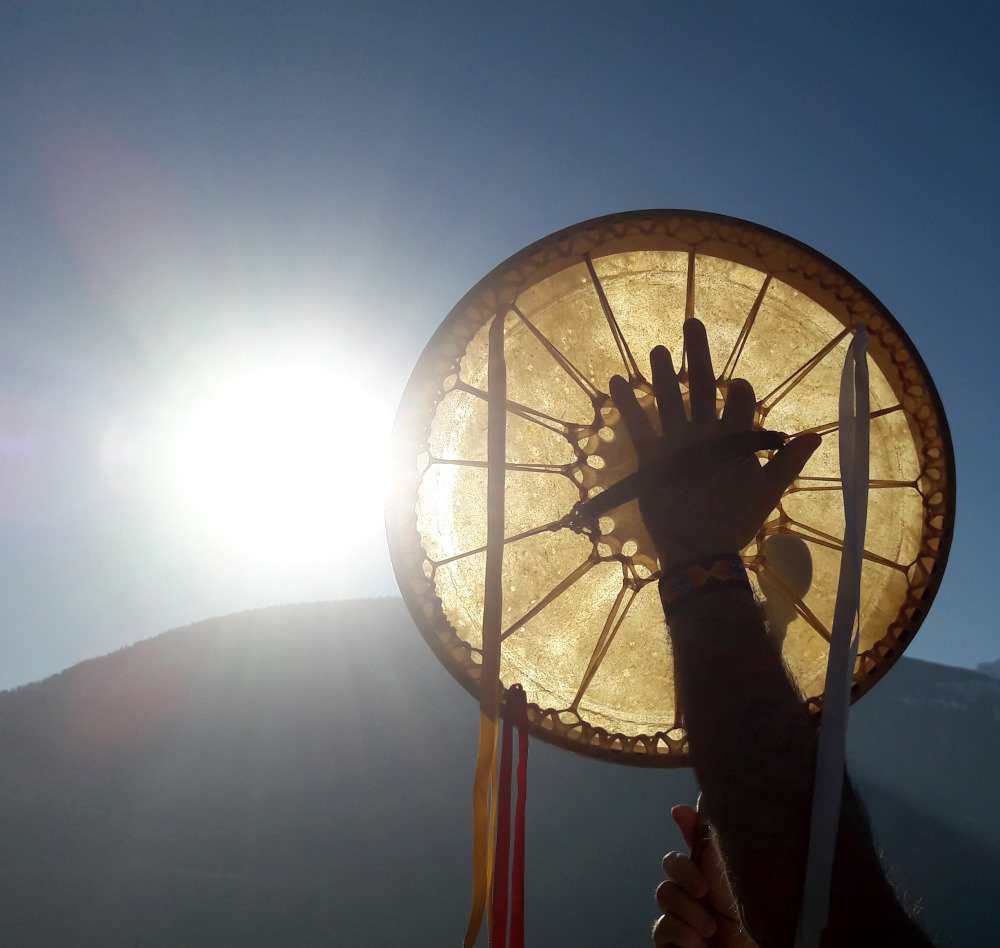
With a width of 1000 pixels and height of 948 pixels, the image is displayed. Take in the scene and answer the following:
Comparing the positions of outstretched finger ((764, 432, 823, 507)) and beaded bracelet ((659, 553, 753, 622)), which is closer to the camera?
beaded bracelet ((659, 553, 753, 622))

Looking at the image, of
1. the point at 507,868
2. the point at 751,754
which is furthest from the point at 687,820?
the point at 751,754

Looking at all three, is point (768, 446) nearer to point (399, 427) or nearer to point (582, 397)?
point (582, 397)

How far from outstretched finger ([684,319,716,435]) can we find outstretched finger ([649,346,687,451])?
28 mm

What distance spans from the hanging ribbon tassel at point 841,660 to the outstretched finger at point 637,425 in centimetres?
35

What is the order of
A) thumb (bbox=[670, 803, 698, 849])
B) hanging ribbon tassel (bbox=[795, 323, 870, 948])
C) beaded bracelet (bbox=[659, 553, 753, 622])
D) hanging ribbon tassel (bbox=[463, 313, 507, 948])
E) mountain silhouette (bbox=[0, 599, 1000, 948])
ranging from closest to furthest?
hanging ribbon tassel (bbox=[795, 323, 870, 948])
beaded bracelet (bbox=[659, 553, 753, 622])
hanging ribbon tassel (bbox=[463, 313, 507, 948])
thumb (bbox=[670, 803, 698, 849])
mountain silhouette (bbox=[0, 599, 1000, 948])

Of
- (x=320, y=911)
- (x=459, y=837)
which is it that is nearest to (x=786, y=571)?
(x=320, y=911)

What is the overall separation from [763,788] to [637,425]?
684 millimetres

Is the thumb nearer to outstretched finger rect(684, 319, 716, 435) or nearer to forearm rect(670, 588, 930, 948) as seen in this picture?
forearm rect(670, 588, 930, 948)

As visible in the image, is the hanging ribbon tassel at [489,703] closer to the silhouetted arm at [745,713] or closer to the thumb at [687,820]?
the silhouetted arm at [745,713]

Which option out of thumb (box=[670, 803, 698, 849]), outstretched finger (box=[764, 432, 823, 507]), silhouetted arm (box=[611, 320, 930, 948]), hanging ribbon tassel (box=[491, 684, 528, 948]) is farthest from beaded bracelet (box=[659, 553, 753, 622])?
thumb (box=[670, 803, 698, 849])

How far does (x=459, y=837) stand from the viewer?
4216 centimetres

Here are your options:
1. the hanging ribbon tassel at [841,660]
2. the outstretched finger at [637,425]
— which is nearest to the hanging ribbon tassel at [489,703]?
the outstretched finger at [637,425]

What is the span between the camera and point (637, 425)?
4.48 ft

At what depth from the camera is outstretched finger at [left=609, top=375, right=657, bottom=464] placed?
4.46ft
